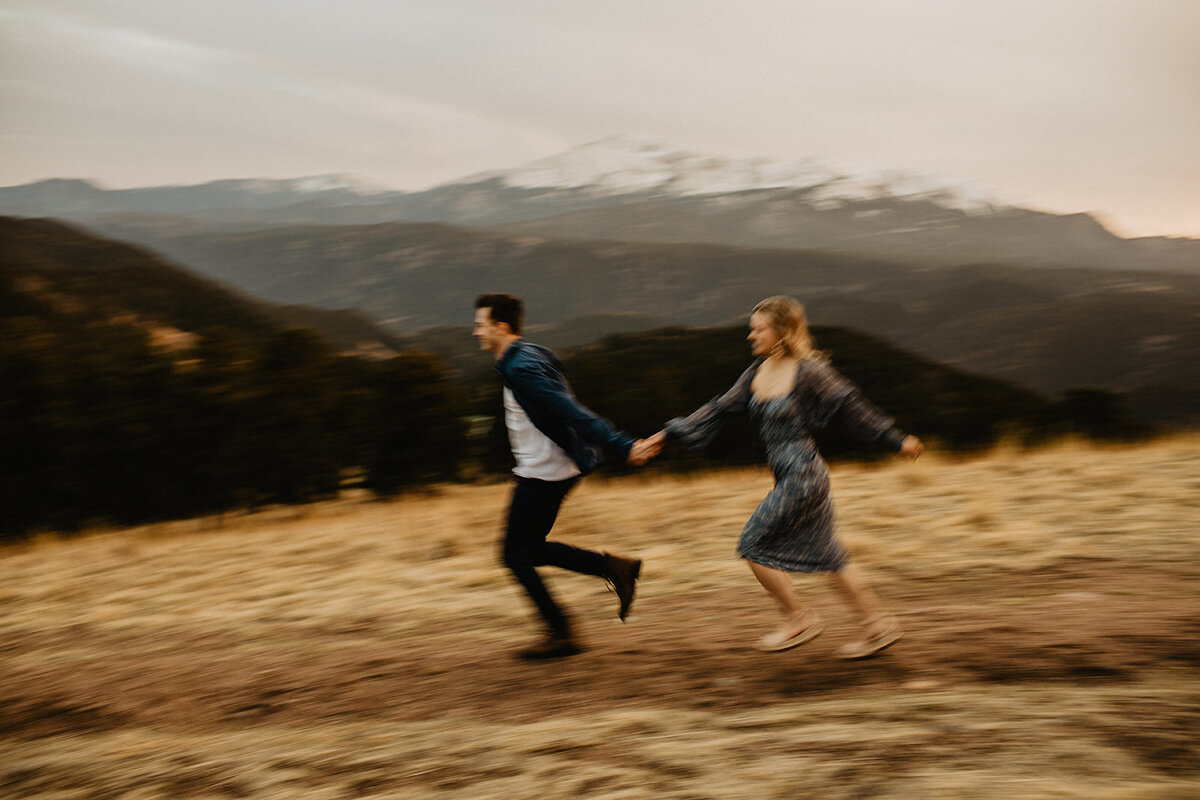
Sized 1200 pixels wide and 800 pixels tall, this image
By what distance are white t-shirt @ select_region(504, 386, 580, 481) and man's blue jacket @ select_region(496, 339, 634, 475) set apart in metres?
0.03

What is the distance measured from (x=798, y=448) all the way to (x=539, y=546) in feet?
4.50

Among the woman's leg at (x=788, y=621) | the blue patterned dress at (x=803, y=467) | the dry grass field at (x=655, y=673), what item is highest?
the blue patterned dress at (x=803, y=467)

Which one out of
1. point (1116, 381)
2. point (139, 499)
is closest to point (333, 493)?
point (139, 499)

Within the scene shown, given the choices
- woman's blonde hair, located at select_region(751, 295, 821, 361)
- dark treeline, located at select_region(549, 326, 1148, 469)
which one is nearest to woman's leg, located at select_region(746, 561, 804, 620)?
woman's blonde hair, located at select_region(751, 295, 821, 361)

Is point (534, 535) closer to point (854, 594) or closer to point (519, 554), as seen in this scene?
point (519, 554)

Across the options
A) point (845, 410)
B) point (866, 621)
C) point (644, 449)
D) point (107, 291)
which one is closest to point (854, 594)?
point (866, 621)

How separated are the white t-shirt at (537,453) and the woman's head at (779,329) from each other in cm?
108

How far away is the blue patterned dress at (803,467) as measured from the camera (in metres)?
4.29

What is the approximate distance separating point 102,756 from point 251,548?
6526mm

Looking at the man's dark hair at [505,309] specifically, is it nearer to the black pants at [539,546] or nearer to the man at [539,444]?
the man at [539,444]

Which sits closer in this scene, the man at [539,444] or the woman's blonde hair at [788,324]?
the woman's blonde hair at [788,324]

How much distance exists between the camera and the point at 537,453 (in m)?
4.61

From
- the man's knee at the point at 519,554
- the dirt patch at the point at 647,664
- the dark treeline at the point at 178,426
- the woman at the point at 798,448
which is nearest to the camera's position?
the dirt patch at the point at 647,664

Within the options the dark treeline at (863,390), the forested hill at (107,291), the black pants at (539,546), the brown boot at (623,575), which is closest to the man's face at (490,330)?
the black pants at (539,546)
